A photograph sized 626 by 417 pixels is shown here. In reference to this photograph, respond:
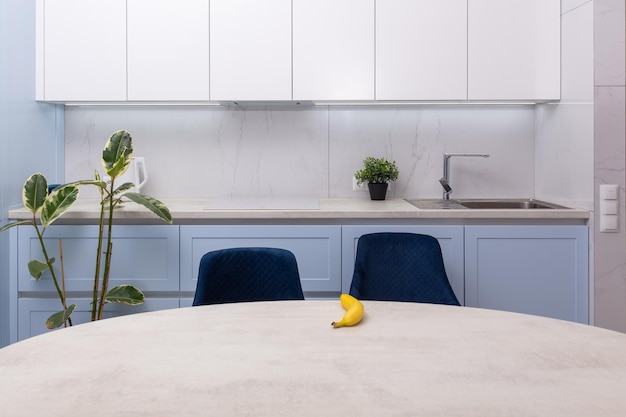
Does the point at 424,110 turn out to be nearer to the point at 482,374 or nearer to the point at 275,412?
the point at 482,374

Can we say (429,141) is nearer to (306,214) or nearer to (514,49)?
(514,49)

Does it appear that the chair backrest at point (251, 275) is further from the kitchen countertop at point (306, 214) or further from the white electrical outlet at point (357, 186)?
the white electrical outlet at point (357, 186)

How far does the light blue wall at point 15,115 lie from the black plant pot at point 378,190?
1.81 m

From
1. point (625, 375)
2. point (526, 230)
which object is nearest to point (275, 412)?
point (625, 375)

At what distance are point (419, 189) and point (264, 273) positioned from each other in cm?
154

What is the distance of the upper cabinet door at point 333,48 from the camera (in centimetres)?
314

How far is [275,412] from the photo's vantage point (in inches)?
42.2

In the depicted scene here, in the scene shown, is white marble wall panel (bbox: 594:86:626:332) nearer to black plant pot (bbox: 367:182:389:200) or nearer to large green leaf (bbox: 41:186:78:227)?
black plant pot (bbox: 367:182:389:200)

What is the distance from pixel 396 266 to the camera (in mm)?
2689

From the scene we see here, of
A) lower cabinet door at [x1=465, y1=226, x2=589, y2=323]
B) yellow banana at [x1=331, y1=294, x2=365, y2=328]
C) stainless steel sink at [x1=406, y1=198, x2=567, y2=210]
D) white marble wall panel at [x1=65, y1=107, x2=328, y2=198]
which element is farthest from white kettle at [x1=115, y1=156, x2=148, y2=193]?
yellow banana at [x1=331, y1=294, x2=365, y2=328]

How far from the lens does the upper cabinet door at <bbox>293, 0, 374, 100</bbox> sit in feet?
10.3

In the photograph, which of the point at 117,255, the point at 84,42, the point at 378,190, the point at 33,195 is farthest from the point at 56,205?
the point at 378,190

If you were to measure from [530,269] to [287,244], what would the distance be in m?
1.18

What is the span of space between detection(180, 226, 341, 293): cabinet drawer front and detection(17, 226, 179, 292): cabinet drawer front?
0.07 meters
